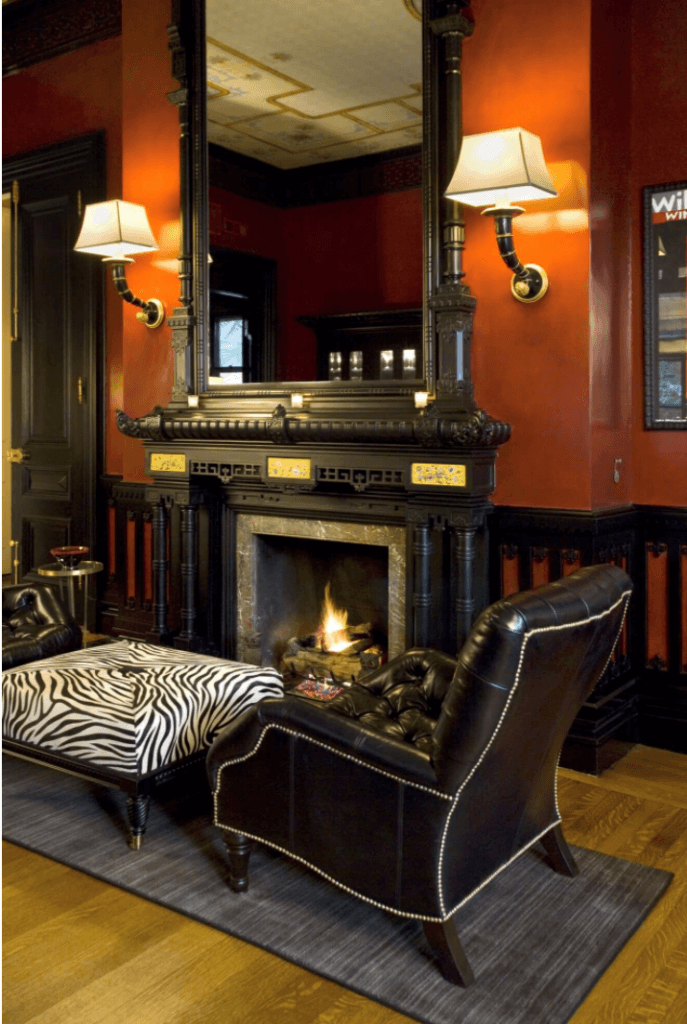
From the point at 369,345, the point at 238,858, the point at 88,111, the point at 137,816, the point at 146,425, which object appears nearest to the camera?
the point at 238,858

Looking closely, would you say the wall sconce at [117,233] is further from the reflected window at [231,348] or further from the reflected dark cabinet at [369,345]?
the reflected dark cabinet at [369,345]

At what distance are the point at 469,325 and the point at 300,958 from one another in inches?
91.8

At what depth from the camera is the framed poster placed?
353cm

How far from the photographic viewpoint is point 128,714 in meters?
2.73

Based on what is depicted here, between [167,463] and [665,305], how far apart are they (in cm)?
229

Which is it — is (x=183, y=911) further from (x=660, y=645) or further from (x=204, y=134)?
(x=204, y=134)

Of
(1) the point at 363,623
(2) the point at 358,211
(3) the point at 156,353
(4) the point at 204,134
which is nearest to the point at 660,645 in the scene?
(1) the point at 363,623

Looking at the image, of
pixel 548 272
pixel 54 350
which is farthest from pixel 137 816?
pixel 54 350

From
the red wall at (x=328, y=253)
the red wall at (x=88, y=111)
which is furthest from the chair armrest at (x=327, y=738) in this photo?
the red wall at (x=88, y=111)

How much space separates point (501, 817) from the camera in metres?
2.19

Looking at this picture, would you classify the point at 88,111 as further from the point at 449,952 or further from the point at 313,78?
the point at 449,952

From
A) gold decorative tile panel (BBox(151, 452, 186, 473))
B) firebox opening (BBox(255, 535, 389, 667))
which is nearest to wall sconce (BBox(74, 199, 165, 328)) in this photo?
gold decorative tile panel (BBox(151, 452, 186, 473))

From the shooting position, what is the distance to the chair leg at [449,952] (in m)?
2.06

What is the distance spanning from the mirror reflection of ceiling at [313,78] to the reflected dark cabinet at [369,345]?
0.68m
